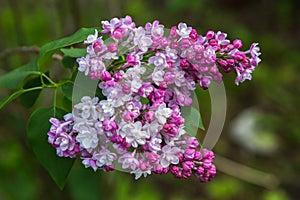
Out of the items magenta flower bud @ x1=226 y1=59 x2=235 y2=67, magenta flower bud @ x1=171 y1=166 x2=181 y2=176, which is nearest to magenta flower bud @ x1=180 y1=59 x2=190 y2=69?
magenta flower bud @ x1=226 y1=59 x2=235 y2=67

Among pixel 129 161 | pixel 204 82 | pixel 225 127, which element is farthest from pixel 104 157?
pixel 225 127

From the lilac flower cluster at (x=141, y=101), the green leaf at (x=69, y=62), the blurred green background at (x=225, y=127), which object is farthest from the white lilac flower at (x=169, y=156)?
the blurred green background at (x=225, y=127)

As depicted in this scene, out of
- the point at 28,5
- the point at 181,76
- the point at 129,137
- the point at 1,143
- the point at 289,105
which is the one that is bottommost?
the point at 1,143

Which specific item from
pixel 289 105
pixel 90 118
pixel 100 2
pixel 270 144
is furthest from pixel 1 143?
pixel 90 118

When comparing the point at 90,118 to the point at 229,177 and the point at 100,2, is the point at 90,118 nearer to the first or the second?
the point at 229,177

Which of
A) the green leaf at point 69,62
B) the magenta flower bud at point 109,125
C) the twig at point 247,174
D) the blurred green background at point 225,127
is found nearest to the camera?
the magenta flower bud at point 109,125

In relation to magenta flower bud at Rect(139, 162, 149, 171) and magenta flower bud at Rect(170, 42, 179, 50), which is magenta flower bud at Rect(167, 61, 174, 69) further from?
magenta flower bud at Rect(139, 162, 149, 171)

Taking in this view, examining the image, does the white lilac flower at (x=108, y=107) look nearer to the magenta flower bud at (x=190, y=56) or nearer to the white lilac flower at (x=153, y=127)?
the white lilac flower at (x=153, y=127)
